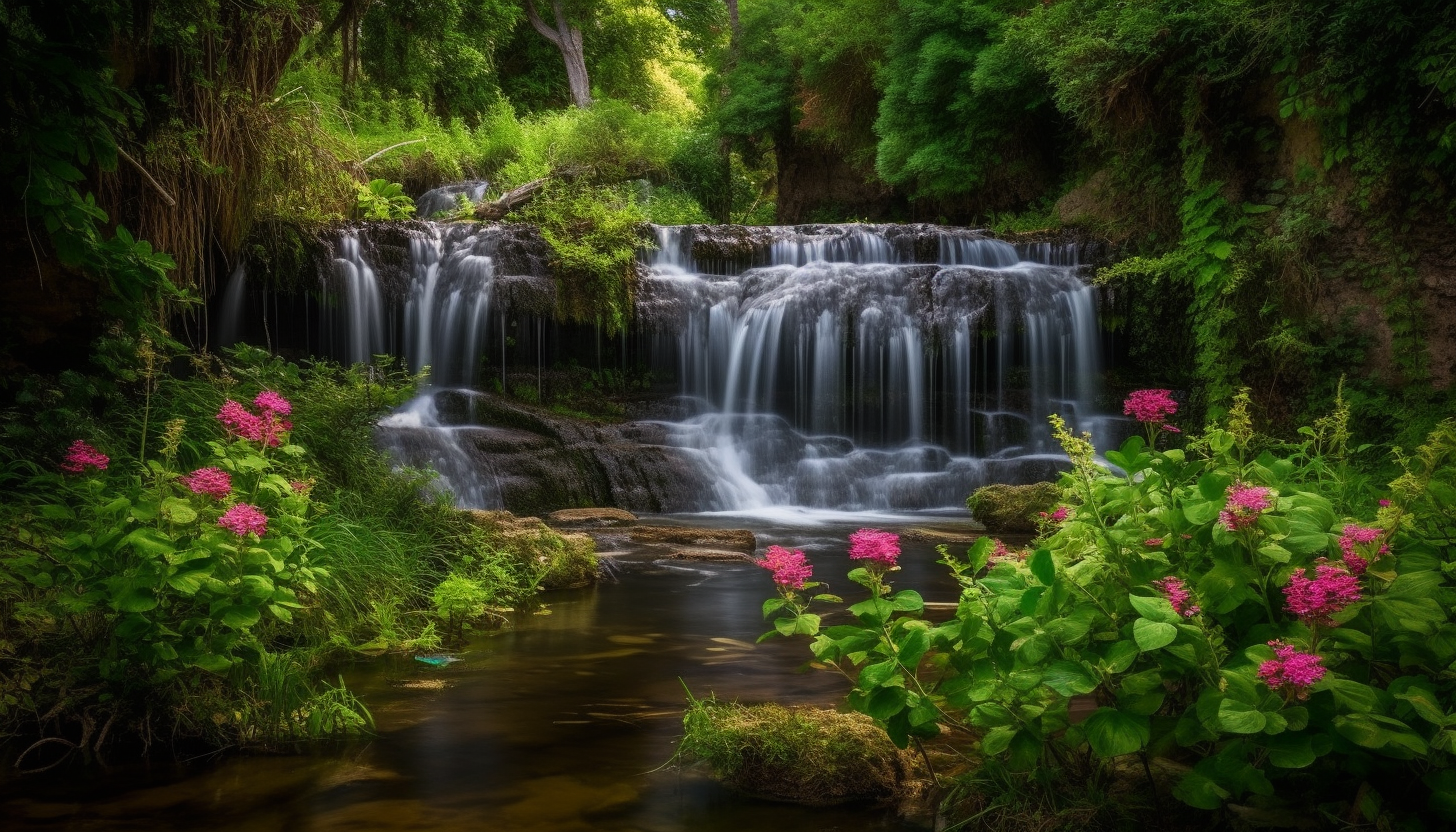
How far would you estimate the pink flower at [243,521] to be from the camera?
126 inches

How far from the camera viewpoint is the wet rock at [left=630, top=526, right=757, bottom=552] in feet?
28.2

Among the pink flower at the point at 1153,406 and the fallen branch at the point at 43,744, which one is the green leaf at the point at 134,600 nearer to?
the fallen branch at the point at 43,744

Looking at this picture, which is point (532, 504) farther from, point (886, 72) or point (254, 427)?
point (886, 72)

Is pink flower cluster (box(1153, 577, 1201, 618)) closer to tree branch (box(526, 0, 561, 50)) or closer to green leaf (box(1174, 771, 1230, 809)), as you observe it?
green leaf (box(1174, 771, 1230, 809))

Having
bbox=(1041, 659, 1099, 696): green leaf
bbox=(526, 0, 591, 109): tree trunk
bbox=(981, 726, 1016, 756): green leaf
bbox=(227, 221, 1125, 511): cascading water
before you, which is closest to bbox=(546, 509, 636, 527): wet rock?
bbox=(227, 221, 1125, 511): cascading water

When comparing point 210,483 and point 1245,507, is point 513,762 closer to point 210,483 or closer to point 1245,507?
point 210,483

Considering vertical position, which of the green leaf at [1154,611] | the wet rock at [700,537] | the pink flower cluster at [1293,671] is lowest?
the wet rock at [700,537]

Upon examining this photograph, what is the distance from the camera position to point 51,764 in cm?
328

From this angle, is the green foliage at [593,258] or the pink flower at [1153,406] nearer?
the pink flower at [1153,406]

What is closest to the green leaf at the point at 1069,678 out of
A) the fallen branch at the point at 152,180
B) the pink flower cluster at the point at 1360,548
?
the pink flower cluster at the point at 1360,548

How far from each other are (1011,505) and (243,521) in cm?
804

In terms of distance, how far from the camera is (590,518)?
1005 cm

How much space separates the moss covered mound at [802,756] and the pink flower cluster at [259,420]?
1876 millimetres

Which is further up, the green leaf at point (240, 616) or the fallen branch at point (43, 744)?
the green leaf at point (240, 616)
